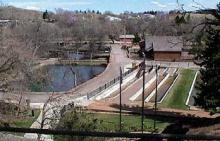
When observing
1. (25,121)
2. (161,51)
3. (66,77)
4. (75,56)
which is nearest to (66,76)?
(66,77)

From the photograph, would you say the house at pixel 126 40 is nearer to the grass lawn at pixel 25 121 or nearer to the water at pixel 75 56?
the water at pixel 75 56

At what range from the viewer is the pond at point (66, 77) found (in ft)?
177

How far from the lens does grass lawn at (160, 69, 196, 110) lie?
4417cm

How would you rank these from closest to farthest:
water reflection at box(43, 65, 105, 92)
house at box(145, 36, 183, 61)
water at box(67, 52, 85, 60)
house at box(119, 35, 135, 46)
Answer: water reflection at box(43, 65, 105, 92) → house at box(145, 36, 183, 61) → water at box(67, 52, 85, 60) → house at box(119, 35, 135, 46)

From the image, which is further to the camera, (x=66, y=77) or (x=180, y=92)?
(x=66, y=77)

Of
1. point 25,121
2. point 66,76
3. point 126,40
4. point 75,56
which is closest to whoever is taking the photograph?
point 25,121

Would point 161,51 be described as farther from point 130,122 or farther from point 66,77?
point 130,122

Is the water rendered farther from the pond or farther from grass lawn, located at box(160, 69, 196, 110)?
grass lawn, located at box(160, 69, 196, 110)

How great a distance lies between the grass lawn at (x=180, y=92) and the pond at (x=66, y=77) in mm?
10993

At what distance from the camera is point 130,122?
35.5m

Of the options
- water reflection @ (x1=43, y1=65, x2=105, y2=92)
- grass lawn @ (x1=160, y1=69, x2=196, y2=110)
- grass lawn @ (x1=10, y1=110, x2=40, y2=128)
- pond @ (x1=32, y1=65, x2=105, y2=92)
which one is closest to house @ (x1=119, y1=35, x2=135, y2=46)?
pond @ (x1=32, y1=65, x2=105, y2=92)

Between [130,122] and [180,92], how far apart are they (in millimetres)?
18261

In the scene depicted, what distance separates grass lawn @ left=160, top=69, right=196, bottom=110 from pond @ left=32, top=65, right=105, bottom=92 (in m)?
11.0

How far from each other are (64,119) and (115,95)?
3179cm
